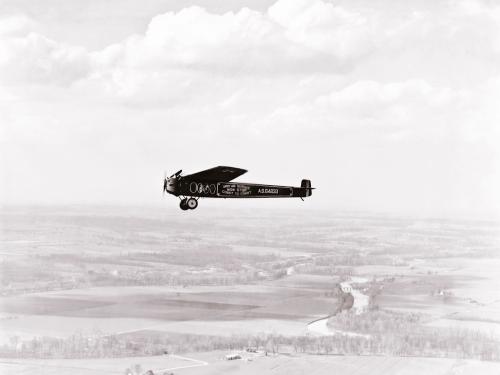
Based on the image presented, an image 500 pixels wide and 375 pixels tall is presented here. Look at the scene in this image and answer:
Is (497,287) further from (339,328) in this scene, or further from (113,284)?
(113,284)

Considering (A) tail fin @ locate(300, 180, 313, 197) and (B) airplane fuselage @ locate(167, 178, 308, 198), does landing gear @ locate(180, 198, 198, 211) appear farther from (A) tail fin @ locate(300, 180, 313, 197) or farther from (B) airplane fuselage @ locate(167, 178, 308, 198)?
(A) tail fin @ locate(300, 180, 313, 197)

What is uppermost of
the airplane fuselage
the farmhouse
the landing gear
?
the airplane fuselage

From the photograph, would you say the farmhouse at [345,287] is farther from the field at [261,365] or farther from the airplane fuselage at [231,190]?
the airplane fuselage at [231,190]

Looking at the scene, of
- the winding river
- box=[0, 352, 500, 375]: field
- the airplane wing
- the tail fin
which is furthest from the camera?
the winding river

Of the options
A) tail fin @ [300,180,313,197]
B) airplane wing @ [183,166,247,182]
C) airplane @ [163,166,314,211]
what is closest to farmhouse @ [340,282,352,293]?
tail fin @ [300,180,313,197]

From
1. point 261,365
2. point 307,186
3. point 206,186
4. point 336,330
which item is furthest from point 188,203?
point 336,330

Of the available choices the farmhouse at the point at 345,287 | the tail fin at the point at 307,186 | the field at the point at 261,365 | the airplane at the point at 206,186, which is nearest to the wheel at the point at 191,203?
the airplane at the point at 206,186

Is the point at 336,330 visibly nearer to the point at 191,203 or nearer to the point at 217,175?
the point at 191,203

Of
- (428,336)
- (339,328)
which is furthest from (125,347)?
(428,336)
